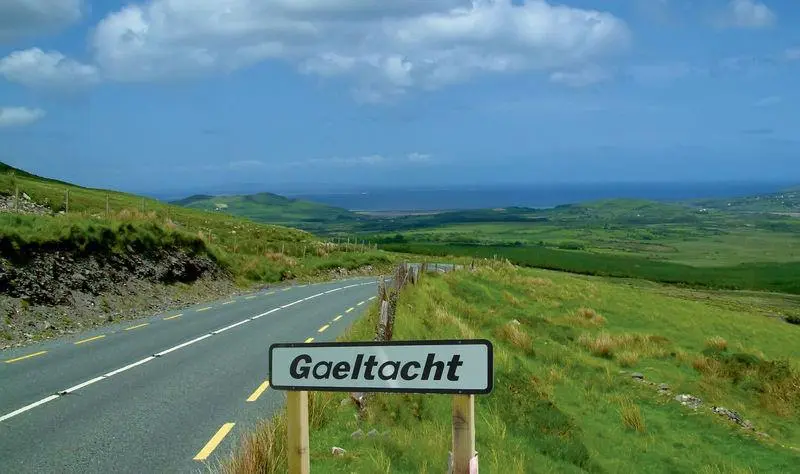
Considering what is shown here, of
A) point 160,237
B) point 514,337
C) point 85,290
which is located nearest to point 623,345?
point 514,337

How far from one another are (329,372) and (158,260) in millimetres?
26475

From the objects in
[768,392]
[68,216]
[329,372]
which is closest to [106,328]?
[68,216]

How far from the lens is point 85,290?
22922mm

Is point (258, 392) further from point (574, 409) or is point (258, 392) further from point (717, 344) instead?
point (717, 344)

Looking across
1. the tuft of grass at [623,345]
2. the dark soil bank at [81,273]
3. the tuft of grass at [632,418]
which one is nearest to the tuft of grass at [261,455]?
the tuft of grass at [632,418]

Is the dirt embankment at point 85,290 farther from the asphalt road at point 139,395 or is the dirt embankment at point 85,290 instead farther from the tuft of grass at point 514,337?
the tuft of grass at point 514,337

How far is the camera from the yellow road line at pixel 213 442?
866cm

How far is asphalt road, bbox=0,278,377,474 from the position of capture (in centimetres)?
874

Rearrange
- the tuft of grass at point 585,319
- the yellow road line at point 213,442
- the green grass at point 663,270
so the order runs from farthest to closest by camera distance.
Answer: the green grass at point 663,270, the tuft of grass at point 585,319, the yellow road line at point 213,442

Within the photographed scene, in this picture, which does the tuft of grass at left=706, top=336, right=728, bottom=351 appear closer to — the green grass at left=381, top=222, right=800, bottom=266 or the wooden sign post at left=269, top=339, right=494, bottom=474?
the wooden sign post at left=269, top=339, right=494, bottom=474

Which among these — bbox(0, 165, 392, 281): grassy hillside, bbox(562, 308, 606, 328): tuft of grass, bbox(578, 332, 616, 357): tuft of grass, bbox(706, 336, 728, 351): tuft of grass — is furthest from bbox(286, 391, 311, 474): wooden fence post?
bbox(562, 308, 606, 328): tuft of grass

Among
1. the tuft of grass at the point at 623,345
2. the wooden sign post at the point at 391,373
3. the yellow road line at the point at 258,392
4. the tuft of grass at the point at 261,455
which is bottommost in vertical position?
the tuft of grass at the point at 623,345

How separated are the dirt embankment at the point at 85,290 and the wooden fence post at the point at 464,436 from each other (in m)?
15.5

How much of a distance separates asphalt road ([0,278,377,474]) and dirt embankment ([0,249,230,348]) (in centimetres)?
149
